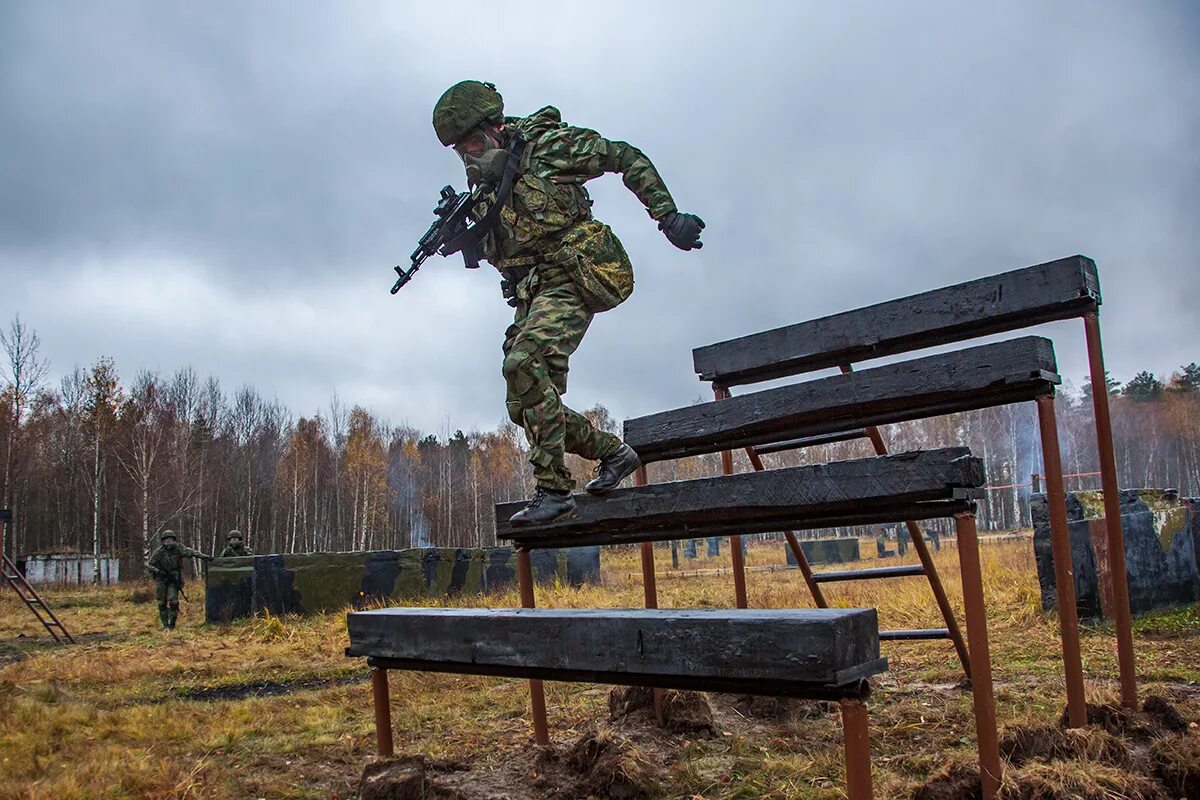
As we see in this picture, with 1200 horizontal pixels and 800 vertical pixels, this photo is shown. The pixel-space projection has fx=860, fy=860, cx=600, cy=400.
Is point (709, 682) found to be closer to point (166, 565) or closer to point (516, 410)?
point (516, 410)

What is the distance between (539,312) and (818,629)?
203 centimetres

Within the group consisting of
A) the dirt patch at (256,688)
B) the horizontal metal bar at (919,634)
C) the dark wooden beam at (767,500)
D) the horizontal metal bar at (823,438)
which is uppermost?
the horizontal metal bar at (823,438)

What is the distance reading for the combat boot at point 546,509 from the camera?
358cm

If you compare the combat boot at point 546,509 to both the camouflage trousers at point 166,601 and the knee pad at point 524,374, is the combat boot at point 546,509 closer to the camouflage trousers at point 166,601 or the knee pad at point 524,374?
the knee pad at point 524,374

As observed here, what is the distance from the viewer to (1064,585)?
3.21 m

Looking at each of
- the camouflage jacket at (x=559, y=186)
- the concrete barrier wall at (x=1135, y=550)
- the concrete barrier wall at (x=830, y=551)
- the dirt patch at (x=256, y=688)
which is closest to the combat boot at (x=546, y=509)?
the camouflage jacket at (x=559, y=186)

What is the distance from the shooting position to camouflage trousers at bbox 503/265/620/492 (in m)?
3.55

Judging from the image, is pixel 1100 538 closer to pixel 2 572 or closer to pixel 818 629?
pixel 818 629

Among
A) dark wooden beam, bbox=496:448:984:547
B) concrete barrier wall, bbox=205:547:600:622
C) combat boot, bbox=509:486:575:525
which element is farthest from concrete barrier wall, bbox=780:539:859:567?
combat boot, bbox=509:486:575:525

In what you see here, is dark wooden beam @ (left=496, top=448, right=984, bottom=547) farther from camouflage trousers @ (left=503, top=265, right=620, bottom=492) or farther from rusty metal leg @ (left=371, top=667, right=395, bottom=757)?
rusty metal leg @ (left=371, top=667, right=395, bottom=757)

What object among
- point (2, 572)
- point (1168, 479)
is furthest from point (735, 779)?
point (1168, 479)

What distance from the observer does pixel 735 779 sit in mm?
3359

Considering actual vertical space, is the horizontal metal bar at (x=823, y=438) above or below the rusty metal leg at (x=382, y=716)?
above

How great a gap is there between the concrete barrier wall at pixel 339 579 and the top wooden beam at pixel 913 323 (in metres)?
7.70
